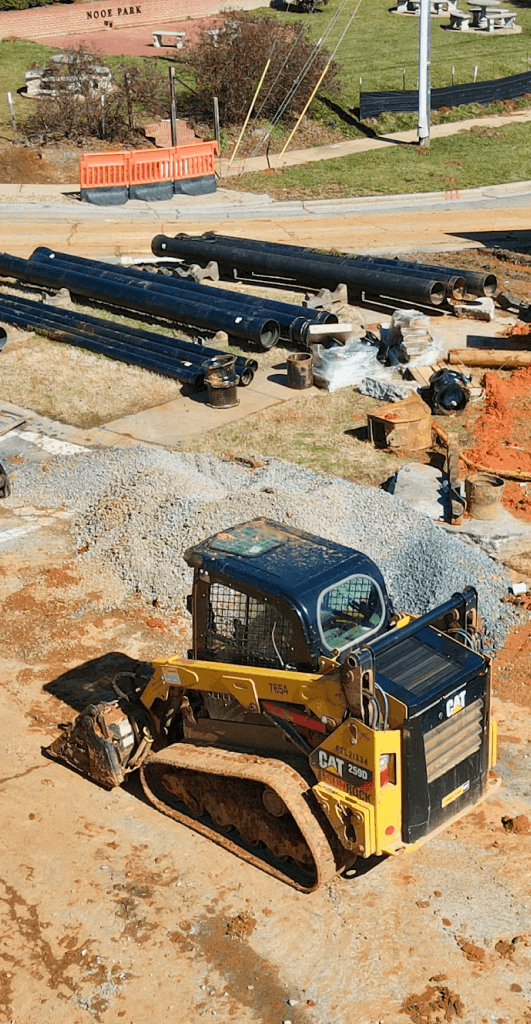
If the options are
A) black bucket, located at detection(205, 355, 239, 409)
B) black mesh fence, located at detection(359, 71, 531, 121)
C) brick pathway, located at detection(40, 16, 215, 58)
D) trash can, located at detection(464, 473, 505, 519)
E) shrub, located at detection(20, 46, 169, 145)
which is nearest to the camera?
trash can, located at detection(464, 473, 505, 519)

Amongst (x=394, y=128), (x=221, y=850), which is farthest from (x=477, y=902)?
(x=394, y=128)

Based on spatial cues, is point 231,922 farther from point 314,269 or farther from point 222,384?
point 314,269

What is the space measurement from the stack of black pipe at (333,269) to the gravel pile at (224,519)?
25.4 feet

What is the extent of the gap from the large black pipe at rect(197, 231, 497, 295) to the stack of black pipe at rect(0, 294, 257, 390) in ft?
15.6

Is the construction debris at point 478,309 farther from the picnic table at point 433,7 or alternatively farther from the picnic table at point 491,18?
the picnic table at point 433,7

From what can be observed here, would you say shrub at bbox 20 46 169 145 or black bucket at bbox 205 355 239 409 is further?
shrub at bbox 20 46 169 145

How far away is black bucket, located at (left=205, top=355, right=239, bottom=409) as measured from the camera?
17391 mm

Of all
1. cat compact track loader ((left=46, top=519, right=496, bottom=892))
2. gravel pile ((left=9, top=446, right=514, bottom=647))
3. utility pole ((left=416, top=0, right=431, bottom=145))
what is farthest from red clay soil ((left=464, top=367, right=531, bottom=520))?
utility pole ((left=416, top=0, right=431, bottom=145))

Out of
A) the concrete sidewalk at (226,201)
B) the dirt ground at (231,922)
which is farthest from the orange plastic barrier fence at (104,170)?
the dirt ground at (231,922)

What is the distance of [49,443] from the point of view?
54.1 feet

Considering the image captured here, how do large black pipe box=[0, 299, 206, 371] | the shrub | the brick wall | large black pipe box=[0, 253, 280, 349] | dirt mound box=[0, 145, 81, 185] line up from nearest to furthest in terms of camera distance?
large black pipe box=[0, 299, 206, 371], large black pipe box=[0, 253, 280, 349], dirt mound box=[0, 145, 81, 185], the shrub, the brick wall

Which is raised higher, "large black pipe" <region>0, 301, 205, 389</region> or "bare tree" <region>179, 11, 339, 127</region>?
"bare tree" <region>179, 11, 339, 127</region>

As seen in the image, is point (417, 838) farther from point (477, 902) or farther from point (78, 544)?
point (78, 544)

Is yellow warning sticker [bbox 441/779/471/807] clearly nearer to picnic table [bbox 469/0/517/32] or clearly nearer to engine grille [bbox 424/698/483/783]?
engine grille [bbox 424/698/483/783]
